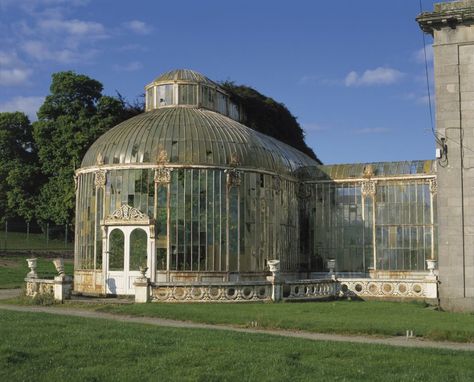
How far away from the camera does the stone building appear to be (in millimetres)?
23453

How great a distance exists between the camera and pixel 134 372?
36.2ft

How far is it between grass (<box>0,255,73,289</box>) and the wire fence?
375cm

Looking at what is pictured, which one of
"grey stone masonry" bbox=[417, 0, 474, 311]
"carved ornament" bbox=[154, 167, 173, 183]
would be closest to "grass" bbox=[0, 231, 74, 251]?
"carved ornament" bbox=[154, 167, 173, 183]

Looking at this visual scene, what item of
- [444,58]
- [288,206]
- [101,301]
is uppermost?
[444,58]

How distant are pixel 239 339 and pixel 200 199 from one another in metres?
14.5

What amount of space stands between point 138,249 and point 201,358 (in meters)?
16.8

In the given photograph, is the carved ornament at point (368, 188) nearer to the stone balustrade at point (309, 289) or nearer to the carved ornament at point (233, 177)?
the stone balustrade at point (309, 289)

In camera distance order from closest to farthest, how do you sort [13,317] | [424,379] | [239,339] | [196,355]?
[424,379]
[196,355]
[239,339]
[13,317]

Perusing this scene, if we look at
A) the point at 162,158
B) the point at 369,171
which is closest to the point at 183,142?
the point at 162,158

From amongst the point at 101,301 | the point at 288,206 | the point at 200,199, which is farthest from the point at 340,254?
the point at 101,301

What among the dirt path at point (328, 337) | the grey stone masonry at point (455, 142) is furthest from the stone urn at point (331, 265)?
the dirt path at point (328, 337)

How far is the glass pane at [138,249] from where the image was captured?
28.3 metres

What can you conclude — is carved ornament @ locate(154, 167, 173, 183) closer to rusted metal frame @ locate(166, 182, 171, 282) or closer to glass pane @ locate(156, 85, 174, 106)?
rusted metal frame @ locate(166, 182, 171, 282)

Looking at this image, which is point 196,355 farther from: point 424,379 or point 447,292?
point 447,292
